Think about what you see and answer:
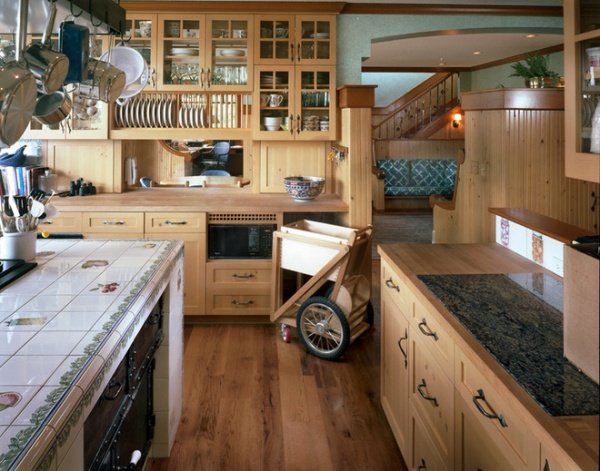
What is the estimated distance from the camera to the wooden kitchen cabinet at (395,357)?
8.01 feet

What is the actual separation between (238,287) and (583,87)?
3125 millimetres

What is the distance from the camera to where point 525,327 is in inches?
66.4

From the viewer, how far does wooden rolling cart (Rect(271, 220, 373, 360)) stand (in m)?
3.74

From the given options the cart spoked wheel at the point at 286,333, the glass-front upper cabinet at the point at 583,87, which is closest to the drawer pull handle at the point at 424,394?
the glass-front upper cabinet at the point at 583,87

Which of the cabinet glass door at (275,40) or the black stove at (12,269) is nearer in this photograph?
the black stove at (12,269)

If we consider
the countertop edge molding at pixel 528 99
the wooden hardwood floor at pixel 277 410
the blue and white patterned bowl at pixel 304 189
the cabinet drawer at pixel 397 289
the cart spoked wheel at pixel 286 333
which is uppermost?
the countertop edge molding at pixel 528 99

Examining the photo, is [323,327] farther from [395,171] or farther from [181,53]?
[395,171]

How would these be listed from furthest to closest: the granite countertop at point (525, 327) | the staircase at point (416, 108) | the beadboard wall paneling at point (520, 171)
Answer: the staircase at point (416, 108) → the beadboard wall paneling at point (520, 171) → the granite countertop at point (525, 327)

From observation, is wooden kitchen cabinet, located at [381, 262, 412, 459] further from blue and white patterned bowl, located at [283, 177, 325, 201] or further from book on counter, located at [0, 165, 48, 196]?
book on counter, located at [0, 165, 48, 196]

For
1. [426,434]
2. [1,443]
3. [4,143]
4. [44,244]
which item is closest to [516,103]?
[426,434]

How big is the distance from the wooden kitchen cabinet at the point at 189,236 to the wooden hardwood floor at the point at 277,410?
14.8 inches

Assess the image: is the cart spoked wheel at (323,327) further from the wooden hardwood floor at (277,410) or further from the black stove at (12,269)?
the black stove at (12,269)

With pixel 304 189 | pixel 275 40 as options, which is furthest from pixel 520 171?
pixel 275 40

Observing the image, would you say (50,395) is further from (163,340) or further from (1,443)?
(163,340)
